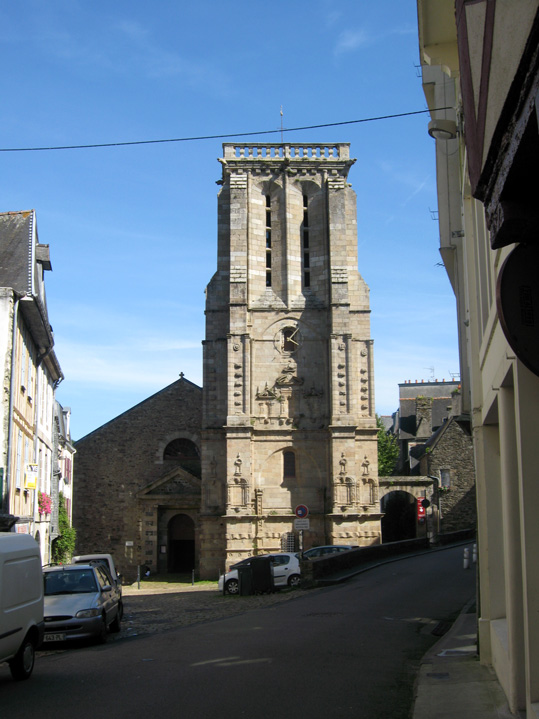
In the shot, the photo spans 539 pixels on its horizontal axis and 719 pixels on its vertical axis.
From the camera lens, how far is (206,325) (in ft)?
132

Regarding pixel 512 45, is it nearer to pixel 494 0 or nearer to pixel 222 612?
pixel 494 0

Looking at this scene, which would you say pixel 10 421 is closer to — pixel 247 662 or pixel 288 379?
pixel 247 662

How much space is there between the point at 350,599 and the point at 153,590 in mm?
15390

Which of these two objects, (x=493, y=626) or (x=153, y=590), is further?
(x=153, y=590)

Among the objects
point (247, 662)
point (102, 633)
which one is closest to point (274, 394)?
point (102, 633)

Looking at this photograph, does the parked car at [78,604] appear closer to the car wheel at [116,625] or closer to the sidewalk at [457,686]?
the car wheel at [116,625]

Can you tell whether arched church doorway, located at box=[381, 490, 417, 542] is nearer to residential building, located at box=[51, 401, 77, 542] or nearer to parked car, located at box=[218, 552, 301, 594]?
residential building, located at box=[51, 401, 77, 542]

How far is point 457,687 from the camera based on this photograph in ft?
28.1

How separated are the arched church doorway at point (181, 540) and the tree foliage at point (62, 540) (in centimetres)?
600

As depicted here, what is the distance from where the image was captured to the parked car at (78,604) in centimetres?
1380

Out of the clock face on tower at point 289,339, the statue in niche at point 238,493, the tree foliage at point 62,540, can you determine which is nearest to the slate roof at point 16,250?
the tree foliage at point 62,540

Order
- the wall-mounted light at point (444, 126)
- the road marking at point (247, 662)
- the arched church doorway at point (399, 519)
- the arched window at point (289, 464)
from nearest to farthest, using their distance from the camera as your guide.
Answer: the road marking at point (247, 662), the wall-mounted light at point (444, 126), the arched window at point (289, 464), the arched church doorway at point (399, 519)

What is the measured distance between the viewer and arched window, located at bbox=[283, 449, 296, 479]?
126ft

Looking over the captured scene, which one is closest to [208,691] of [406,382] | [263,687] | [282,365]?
[263,687]
